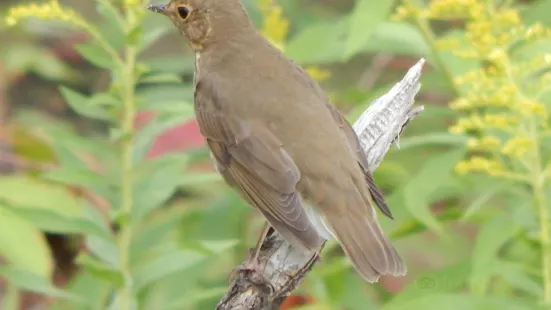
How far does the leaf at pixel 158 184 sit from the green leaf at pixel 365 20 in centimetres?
72

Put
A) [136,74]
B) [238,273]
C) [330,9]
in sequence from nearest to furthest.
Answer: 1. [238,273]
2. [136,74]
3. [330,9]

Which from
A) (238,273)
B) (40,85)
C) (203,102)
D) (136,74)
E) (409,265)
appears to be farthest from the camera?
(40,85)

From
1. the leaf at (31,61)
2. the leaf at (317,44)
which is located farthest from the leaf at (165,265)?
the leaf at (31,61)

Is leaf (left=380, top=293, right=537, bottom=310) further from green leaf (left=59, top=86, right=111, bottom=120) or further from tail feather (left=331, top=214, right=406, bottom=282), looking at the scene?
green leaf (left=59, top=86, right=111, bottom=120)

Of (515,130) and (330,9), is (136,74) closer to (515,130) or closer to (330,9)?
(515,130)

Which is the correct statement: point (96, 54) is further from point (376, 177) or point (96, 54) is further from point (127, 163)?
point (376, 177)

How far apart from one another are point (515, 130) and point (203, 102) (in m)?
1.16

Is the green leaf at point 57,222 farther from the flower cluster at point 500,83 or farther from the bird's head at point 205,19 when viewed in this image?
the flower cluster at point 500,83

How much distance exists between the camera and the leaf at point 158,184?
3.77 metres

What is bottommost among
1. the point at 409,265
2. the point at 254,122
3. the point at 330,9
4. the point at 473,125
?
the point at 409,265

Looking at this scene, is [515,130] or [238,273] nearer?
[238,273]

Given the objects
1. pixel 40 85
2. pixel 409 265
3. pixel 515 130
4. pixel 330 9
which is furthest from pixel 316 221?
pixel 40 85

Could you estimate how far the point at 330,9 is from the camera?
23.9 ft

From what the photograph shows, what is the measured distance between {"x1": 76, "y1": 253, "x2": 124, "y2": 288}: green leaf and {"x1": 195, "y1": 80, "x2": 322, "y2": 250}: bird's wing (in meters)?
0.51
